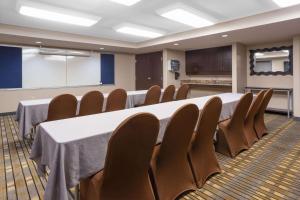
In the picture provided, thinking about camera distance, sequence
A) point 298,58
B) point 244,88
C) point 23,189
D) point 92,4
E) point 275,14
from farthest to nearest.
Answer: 1. point 244,88
2. point 298,58
3. point 275,14
4. point 92,4
5. point 23,189

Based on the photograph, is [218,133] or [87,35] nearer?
[218,133]

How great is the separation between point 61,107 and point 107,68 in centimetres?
523

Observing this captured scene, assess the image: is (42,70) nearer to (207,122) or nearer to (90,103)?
(90,103)

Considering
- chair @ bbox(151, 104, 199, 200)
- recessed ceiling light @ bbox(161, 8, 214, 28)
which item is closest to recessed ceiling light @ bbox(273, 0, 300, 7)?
recessed ceiling light @ bbox(161, 8, 214, 28)

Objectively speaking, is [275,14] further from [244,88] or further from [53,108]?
[53,108]

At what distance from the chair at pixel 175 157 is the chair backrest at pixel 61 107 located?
69.7 inches

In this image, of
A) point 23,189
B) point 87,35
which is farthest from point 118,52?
point 23,189

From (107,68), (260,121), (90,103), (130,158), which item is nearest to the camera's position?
(130,158)

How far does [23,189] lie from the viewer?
2010 millimetres

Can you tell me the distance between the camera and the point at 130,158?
1.28 m

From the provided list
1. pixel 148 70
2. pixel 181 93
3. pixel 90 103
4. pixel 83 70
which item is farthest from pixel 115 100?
pixel 148 70

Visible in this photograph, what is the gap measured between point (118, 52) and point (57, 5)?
15.4 ft

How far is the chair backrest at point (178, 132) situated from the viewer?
4.92ft

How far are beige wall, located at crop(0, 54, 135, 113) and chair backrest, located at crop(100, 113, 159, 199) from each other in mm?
6018
